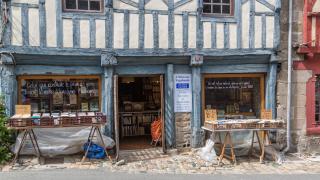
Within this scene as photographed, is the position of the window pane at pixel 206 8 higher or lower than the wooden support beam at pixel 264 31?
higher

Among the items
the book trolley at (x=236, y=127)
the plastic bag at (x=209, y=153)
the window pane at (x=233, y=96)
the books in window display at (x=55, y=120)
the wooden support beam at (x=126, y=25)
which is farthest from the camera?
the window pane at (x=233, y=96)

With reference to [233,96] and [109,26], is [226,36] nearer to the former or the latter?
[233,96]

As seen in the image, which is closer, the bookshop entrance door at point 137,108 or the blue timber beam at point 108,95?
the blue timber beam at point 108,95

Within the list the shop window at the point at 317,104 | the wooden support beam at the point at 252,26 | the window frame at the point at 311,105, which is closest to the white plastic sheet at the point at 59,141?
the wooden support beam at the point at 252,26

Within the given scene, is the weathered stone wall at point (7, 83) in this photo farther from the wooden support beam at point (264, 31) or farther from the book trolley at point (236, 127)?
the wooden support beam at point (264, 31)

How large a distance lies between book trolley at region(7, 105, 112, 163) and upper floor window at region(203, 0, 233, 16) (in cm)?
365

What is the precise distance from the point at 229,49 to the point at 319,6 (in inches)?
100

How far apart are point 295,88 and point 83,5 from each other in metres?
5.51

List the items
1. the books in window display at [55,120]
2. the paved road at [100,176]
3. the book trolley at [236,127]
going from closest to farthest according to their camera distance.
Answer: the paved road at [100,176]
the books in window display at [55,120]
the book trolley at [236,127]

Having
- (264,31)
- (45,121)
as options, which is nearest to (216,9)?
(264,31)

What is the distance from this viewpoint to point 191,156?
926 cm

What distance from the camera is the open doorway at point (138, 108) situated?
11.2 metres

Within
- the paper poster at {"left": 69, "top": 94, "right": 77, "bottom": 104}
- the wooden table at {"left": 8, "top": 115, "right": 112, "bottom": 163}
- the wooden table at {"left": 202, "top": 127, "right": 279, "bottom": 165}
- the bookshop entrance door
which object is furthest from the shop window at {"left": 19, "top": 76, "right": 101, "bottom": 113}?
the wooden table at {"left": 202, "top": 127, "right": 279, "bottom": 165}

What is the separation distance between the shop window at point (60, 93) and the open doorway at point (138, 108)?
1.79m
